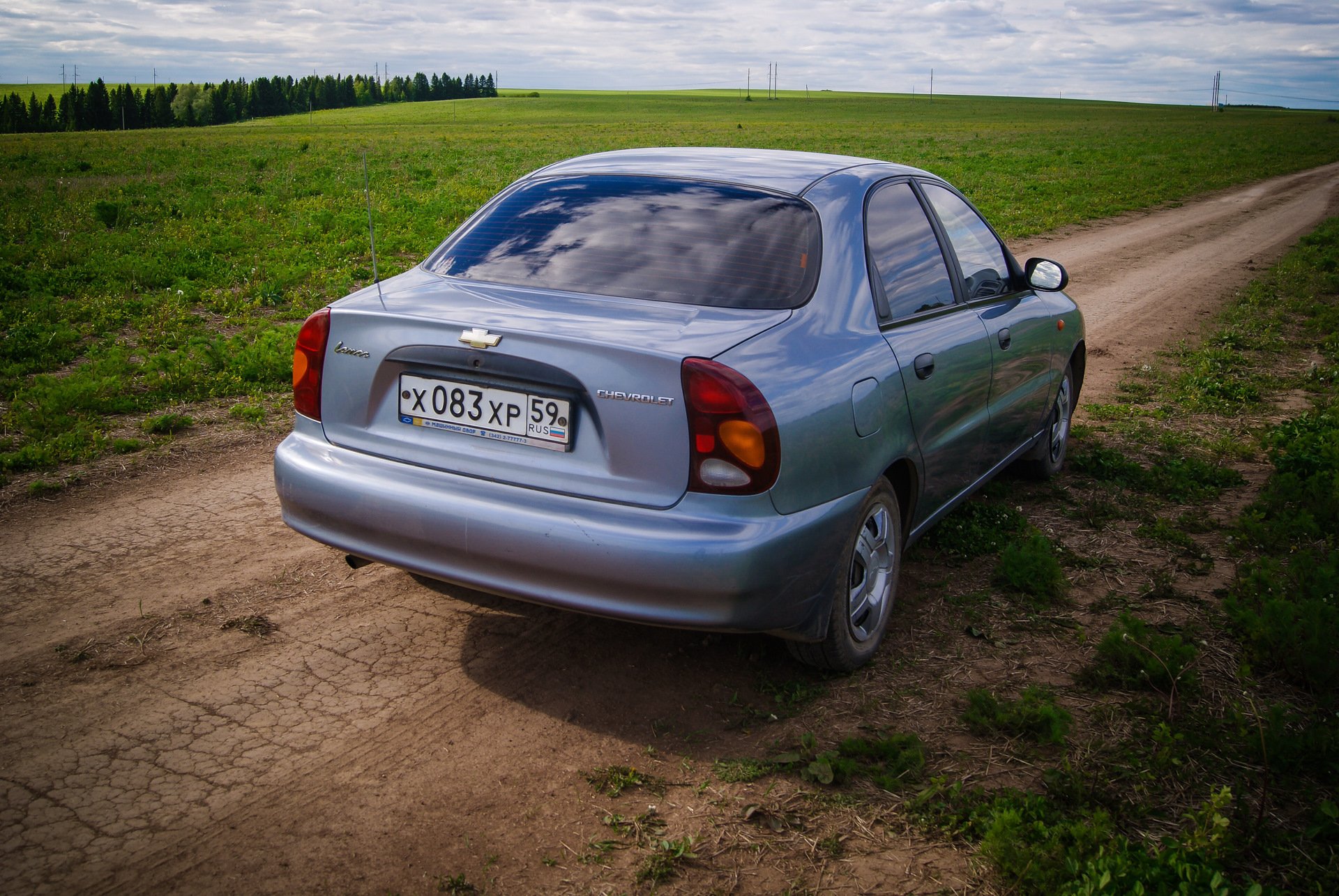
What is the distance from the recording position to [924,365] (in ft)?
11.9

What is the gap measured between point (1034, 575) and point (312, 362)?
293cm

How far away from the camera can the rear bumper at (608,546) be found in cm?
273

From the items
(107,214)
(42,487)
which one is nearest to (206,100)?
(107,214)

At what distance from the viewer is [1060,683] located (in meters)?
3.41

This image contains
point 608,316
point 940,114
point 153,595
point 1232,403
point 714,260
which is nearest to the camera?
point 608,316

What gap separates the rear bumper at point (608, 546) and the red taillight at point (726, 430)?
2.0 inches

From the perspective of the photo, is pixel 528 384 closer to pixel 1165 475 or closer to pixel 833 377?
pixel 833 377

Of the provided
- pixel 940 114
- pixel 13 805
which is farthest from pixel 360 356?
pixel 940 114

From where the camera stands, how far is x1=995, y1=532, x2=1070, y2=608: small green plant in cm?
405

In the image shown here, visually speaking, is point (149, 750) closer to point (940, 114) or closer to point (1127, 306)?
point (1127, 306)

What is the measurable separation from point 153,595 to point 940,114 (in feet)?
328

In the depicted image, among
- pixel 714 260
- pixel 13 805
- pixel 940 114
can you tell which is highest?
pixel 940 114

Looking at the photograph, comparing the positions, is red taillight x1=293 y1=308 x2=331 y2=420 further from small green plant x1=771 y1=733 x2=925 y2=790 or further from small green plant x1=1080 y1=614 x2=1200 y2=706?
small green plant x1=1080 y1=614 x2=1200 y2=706

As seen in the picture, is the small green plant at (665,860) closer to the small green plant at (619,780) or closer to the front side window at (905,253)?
the small green plant at (619,780)
